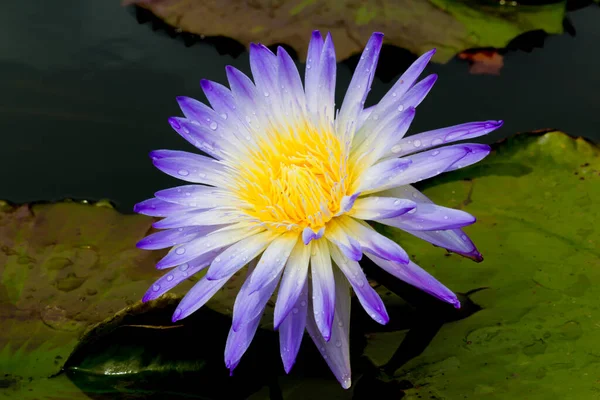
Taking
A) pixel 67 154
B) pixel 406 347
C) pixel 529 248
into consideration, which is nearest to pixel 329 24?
pixel 67 154

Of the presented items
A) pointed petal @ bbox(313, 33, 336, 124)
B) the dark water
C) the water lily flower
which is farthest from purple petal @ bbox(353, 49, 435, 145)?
the dark water

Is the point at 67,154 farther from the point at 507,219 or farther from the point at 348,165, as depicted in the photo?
the point at 507,219

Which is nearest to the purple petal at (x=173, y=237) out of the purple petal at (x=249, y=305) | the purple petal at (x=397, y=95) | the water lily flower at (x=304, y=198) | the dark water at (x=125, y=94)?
the water lily flower at (x=304, y=198)

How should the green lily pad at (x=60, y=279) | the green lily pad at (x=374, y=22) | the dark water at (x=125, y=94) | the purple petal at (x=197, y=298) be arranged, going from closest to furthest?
the purple petal at (x=197, y=298) < the green lily pad at (x=60, y=279) < the dark water at (x=125, y=94) < the green lily pad at (x=374, y=22)

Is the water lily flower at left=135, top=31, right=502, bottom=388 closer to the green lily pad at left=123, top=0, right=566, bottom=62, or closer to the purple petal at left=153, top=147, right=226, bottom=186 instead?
the purple petal at left=153, top=147, right=226, bottom=186

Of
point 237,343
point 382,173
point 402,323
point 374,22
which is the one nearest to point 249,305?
point 237,343

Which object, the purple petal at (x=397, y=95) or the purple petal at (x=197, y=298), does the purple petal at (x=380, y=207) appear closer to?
the purple petal at (x=397, y=95)

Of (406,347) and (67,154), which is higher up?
(67,154)

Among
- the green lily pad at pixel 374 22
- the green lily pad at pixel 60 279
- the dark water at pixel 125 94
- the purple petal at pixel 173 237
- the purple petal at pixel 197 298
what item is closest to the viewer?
the purple petal at pixel 197 298
